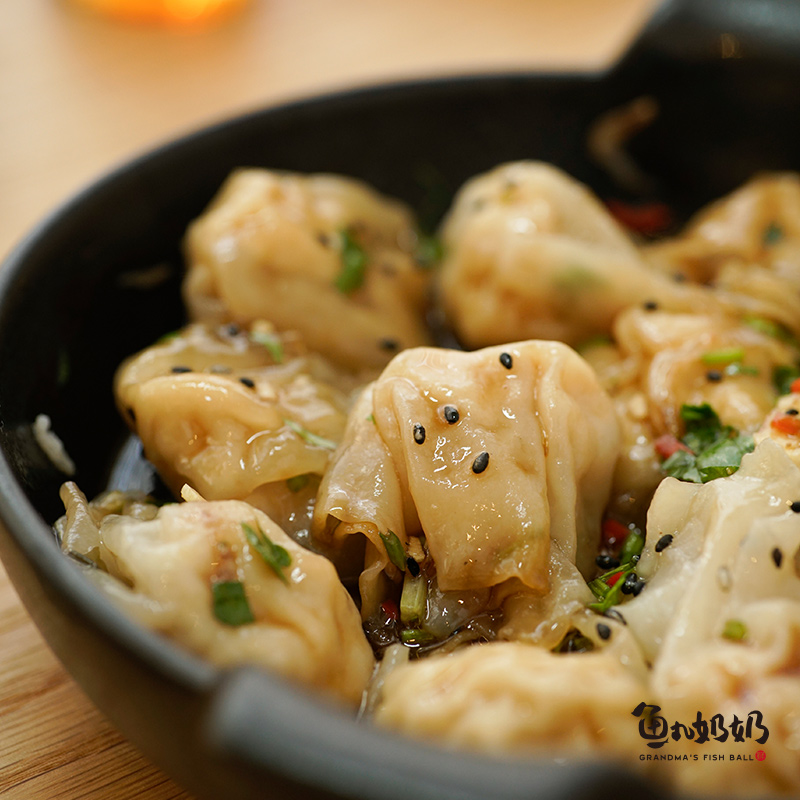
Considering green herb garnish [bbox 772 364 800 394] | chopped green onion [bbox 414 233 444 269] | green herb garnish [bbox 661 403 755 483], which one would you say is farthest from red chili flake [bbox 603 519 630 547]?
chopped green onion [bbox 414 233 444 269]

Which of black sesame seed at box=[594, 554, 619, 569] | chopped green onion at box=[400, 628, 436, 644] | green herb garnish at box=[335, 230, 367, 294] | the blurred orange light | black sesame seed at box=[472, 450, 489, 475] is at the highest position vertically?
the blurred orange light

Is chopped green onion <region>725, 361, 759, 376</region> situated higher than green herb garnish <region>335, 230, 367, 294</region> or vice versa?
green herb garnish <region>335, 230, 367, 294</region>

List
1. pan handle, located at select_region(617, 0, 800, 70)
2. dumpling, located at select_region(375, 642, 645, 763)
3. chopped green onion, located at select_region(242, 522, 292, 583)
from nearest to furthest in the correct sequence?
dumpling, located at select_region(375, 642, 645, 763), chopped green onion, located at select_region(242, 522, 292, 583), pan handle, located at select_region(617, 0, 800, 70)

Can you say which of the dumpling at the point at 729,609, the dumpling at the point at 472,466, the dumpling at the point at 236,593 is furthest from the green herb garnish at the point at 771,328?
the dumpling at the point at 236,593

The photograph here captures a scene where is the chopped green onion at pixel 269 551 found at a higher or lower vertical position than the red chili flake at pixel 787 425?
higher

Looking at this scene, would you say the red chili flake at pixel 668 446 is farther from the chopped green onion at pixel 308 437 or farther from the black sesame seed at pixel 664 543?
the chopped green onion at pixel 308 437

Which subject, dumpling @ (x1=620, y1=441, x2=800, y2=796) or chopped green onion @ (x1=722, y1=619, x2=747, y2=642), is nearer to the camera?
dumpling @ (x1=620, y1=441, x2=800, y2=796)

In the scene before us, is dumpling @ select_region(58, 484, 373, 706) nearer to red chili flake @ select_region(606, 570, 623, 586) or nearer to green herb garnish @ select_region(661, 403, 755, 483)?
red chili flake @ select_region(606, 570, 623, 586)
